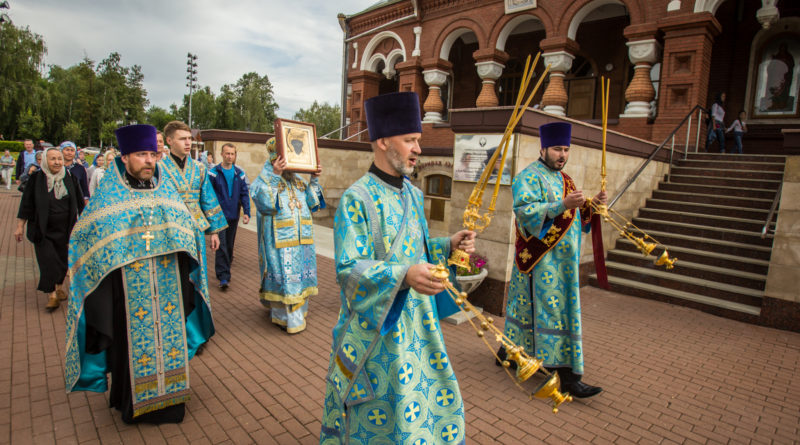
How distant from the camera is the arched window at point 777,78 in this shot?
12.1 metres

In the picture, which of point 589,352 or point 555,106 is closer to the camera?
point 589,352

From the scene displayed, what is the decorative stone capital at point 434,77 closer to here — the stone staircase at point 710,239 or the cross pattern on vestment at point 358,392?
the stone staircase at point 710,239

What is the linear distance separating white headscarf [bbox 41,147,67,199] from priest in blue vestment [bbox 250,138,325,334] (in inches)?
103

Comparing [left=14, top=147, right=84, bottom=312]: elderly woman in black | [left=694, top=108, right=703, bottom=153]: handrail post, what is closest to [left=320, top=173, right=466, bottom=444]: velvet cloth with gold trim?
[left=14, top=147, right=84, bottom=312]: elderly woman in black

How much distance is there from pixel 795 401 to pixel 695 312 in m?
2.66

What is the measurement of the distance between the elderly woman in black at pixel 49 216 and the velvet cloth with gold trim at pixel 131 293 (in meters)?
3.23

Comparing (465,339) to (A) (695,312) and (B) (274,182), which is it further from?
(A) (695,312)

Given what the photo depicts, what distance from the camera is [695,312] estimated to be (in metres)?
6.73

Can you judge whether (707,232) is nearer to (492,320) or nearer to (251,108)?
(492,320)

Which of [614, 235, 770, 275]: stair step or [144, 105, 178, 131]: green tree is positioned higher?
[144, 105, 178, 131]: green tree

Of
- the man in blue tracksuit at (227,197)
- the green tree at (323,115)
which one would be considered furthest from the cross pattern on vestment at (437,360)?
the green tree at (323,115)

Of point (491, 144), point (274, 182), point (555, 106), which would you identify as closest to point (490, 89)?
point (555, 106)

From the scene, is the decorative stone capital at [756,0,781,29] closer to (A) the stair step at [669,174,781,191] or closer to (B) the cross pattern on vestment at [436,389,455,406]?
(A) the stair step at [669,174,781,191]

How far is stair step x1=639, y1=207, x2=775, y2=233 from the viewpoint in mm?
7865
